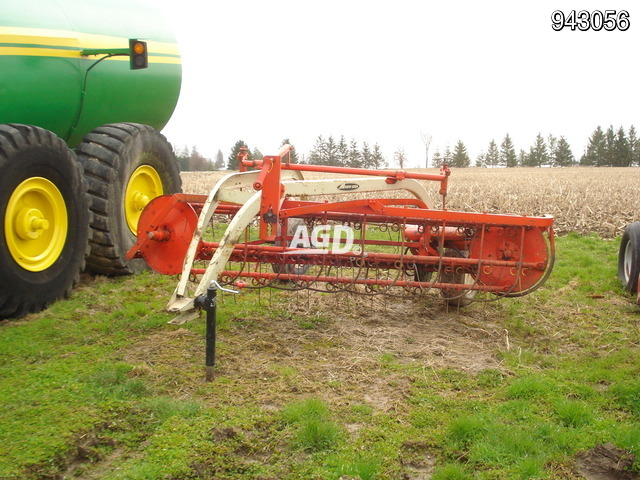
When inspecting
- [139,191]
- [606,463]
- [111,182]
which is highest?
[111,182]

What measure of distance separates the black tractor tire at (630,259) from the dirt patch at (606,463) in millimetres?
3647

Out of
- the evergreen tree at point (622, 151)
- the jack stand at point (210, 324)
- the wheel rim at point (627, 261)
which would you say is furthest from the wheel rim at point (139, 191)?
the evergreen tree at point (622, 151)

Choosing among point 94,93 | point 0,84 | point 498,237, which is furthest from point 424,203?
point 0,84

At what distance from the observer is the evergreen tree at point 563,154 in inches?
2793

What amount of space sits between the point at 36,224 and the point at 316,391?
2.69 metres

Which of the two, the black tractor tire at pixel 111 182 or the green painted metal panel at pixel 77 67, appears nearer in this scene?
the green painted metal panel at pixel 77 67

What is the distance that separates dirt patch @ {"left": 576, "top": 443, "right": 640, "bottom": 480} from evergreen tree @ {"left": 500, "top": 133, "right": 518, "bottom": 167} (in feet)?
236

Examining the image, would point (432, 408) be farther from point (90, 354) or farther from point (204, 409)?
point (90, 354)

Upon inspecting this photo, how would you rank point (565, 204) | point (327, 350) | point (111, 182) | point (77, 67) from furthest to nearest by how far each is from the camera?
point (565, 204), point (111, 182), point (77, 67), point (327, 350)

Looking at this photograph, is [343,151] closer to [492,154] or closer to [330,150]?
[330,150]

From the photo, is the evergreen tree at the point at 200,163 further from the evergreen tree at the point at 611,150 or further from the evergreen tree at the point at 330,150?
the evergreen tree at the point at 611,150

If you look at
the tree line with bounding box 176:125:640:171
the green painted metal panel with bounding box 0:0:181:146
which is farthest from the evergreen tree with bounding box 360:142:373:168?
the green painted metal panel with bounding box 0:0:181:146

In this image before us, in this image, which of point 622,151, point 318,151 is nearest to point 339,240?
point 318,151

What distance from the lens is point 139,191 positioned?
21.6 feet
